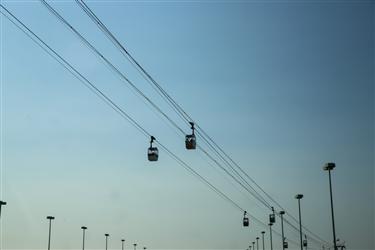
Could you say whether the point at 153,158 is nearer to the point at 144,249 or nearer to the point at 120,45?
the point at 120,45

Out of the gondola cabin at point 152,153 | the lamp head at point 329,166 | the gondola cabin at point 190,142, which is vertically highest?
the lamp head at point 329,166

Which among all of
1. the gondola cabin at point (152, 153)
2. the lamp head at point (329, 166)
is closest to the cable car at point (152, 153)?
the gondola cabin at point (152, 153)

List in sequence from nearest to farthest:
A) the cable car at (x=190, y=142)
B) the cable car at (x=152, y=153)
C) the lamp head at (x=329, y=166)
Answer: the cable car at (x=152, y=153) < the cable car at (x=190, y=142) < the lamp head at (x=329, y=166)

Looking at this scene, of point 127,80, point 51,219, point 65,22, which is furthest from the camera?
point 51,219

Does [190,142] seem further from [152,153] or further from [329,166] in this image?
[329,166]

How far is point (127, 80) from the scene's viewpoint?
22.5 meters

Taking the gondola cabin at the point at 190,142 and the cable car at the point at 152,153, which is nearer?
the cable car at the point at 152,153

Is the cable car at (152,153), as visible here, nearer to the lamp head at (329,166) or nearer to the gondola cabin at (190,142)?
the gondola cabin at (190,142)

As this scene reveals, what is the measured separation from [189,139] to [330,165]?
27.3 meters

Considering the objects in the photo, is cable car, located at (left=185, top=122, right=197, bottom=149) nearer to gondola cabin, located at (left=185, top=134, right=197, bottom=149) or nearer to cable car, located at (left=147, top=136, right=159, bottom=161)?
gondola cabin, located at (left=185, top=134, right=197, bottom=149)

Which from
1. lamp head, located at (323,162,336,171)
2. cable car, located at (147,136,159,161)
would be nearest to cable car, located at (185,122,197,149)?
cable car, located at (147,136,159,161)

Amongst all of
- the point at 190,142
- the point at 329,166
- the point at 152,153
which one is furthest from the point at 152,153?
the point at 329,166

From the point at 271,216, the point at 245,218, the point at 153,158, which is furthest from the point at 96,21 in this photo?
the point at 271,216

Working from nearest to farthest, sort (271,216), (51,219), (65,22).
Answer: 1. (65,22)
2. (271,216)
3. (51,219)
